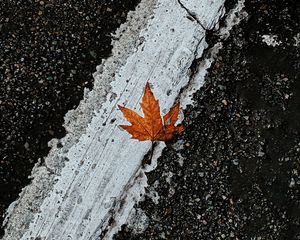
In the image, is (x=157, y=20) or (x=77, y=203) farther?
(x=157, y=20)

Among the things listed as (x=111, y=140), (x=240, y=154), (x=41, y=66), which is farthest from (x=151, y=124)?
(x=41, y=66)

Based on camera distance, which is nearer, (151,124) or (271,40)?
(151,124)

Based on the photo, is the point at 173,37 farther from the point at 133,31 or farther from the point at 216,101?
the point at 216,101

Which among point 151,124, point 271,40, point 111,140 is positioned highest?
point 271,40

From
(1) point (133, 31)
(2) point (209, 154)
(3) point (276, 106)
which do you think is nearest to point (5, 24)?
(1) point (133, 31)

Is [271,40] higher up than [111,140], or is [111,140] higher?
[271,40]

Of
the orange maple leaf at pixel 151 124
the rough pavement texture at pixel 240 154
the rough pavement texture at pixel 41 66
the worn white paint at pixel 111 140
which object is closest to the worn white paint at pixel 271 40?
the rough pavement texture at pixel 240 154

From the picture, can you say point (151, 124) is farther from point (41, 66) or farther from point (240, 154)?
point (41, 66)
